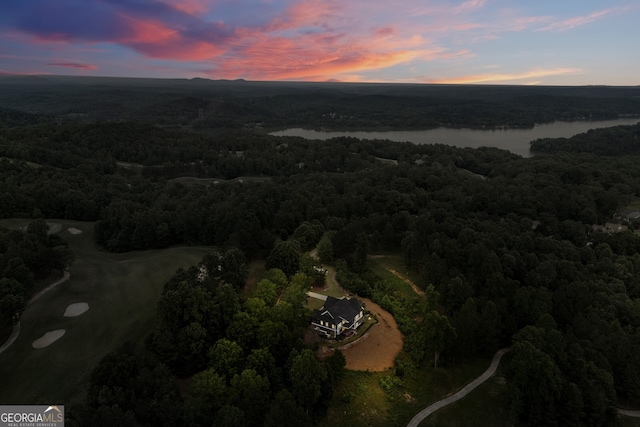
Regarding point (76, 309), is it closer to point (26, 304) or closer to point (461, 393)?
point (26, 304)

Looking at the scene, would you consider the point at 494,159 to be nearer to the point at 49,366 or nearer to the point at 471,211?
the point at 471,211

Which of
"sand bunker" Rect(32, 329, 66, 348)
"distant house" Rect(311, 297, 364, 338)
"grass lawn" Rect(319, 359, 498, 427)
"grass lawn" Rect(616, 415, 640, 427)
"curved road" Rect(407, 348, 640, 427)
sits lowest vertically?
"grass lawn" Rect(616, 415, 640, 427)

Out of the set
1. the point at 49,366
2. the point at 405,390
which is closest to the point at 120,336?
the point at 49,366

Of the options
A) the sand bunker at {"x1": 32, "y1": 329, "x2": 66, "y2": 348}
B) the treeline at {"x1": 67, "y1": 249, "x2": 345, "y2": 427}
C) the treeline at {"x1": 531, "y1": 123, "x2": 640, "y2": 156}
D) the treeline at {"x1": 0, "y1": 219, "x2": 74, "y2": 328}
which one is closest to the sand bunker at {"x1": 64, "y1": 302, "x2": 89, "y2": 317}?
the sand bunker at {"x1": 32, "y1": 329, "x2": 66, "y2": 348}

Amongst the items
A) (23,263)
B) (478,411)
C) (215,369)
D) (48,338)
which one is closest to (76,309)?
(48,338)

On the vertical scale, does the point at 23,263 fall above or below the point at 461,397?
above

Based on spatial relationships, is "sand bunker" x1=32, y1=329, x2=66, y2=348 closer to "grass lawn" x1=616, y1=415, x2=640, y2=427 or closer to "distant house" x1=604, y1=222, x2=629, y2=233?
"grass lawn" x1=616, y1=415, x2=640, y2=427
